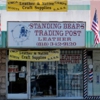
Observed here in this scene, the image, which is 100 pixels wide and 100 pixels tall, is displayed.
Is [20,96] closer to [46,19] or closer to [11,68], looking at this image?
[11,68]

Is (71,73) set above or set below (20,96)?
above

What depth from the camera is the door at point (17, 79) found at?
14785mm

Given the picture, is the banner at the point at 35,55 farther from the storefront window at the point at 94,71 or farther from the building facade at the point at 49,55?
the storefront window at the point at 94,71

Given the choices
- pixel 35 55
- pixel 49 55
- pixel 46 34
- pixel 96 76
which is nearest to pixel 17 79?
Result: pixel 35 55

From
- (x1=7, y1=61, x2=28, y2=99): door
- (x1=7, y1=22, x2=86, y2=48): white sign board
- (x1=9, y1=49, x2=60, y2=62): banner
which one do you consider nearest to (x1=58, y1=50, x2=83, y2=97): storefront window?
(x1=9, y1=49, x2=60, y2=62): banner

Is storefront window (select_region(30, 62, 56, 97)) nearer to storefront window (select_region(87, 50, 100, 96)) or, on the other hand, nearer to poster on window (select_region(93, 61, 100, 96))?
storefront window (select_region(87, 50, 100, 96))

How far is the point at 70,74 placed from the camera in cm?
1502

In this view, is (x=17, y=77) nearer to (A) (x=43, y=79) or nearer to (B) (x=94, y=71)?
(A) (x=43, y=79)

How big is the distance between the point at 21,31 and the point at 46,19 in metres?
1.63

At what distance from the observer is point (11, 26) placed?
44.0 feet

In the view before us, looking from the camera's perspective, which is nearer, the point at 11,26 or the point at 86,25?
the point at 11,26

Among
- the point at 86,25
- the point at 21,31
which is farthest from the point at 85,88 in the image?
the point at 21,31

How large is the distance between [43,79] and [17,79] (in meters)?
1.30

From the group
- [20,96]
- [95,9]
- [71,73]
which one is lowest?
[20,96]
